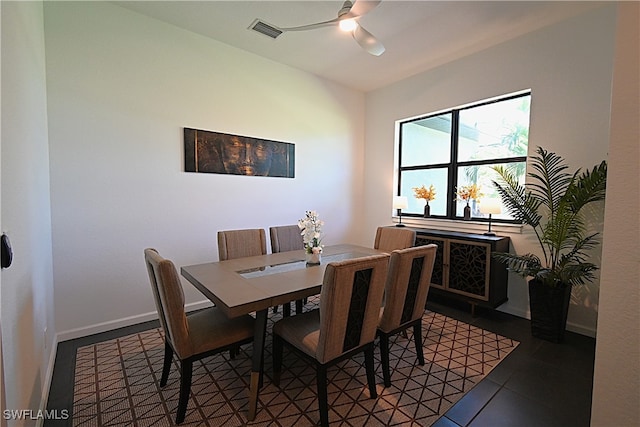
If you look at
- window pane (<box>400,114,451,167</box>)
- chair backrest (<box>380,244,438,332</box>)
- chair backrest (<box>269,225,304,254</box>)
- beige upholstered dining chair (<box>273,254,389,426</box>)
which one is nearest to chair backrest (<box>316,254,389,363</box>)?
beige upholstered dining chair (<box>273,254,389,426</box>)

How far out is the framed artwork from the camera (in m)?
3.16

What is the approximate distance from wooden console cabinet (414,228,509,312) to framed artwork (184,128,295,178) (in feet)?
7.01

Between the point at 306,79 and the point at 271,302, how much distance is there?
135 inches

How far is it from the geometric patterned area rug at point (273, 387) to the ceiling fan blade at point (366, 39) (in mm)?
2663

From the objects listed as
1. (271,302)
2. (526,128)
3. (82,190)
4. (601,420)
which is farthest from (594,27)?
(82,190)

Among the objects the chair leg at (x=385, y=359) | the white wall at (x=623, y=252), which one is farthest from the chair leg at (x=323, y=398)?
the white wall at (x=623, y=252)

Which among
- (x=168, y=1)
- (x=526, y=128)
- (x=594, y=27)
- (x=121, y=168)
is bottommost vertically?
(x=121, y=168)

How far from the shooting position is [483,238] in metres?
3.10

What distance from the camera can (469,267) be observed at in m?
3.16

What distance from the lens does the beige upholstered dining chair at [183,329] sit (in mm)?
1547

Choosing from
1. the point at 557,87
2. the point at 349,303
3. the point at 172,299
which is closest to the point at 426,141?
the point at 557,87

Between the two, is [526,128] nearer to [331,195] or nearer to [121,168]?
[331,195]

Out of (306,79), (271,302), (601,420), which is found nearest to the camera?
(601,420)

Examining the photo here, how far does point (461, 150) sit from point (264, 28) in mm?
2791
